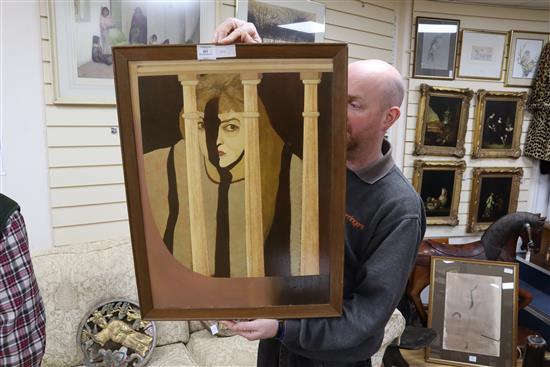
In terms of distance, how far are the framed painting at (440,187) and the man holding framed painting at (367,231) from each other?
2.70 m

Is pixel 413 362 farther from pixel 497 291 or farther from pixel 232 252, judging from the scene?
pixel 232 252

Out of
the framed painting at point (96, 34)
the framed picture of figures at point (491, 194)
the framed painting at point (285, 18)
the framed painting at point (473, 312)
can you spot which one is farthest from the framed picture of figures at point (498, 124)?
the framed painting at point (96, 34)

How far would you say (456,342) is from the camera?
284 cm

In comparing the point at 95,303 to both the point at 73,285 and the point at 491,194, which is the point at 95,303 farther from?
the point at 491,194

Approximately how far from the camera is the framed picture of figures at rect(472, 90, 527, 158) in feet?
12.0

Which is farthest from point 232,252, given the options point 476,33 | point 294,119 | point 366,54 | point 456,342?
point 476,33

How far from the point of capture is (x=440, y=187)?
3670 millimetres

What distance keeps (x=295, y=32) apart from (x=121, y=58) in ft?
7.66

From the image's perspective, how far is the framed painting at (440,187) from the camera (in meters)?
3.59

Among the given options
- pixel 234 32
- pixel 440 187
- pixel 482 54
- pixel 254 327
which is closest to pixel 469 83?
pixel 482 54

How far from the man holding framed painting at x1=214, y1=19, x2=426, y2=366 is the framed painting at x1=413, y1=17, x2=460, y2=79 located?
2748 millimetres

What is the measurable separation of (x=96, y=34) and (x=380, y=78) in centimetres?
191

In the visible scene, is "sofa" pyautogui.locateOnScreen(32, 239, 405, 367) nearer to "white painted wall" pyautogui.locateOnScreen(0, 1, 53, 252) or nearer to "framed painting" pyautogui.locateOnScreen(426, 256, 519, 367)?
"white painted wall" pyautogui.locateOnScreen(0, 1, 53, 252)

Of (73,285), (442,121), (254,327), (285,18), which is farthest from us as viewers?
(442,121)
